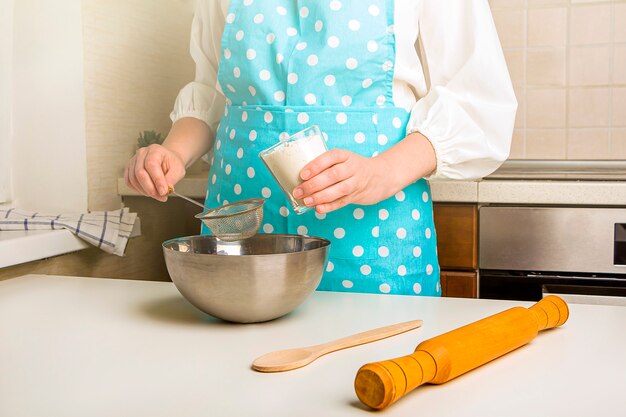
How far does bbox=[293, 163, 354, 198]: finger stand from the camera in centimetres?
94

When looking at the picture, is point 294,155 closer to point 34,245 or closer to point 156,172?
point 156,172

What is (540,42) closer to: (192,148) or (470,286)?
(470,286)

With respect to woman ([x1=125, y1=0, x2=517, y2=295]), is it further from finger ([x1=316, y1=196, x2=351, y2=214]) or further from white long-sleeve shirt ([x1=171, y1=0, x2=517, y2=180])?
finger ([x1=316, y1=196, x2=351, y2=214])

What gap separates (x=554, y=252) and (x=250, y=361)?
1.12m

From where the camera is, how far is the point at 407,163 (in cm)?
114

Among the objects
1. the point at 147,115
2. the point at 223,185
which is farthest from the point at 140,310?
the point at 147,115

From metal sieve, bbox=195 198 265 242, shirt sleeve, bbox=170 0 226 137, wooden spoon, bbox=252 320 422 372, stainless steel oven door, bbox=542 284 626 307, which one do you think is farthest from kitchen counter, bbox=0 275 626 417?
stainless steel oven door, bbox=542 284 626 307

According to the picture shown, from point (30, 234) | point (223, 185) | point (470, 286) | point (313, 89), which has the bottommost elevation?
point (470, 286)

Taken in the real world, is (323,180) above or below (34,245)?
above

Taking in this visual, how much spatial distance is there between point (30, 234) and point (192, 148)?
43 cm

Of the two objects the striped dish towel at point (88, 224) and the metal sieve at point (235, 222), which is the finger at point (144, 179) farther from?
the striped dish towel at point (88, 224)

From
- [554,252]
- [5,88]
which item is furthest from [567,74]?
A: [5,88]

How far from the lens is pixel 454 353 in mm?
666

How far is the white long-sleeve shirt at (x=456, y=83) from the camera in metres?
1.20
